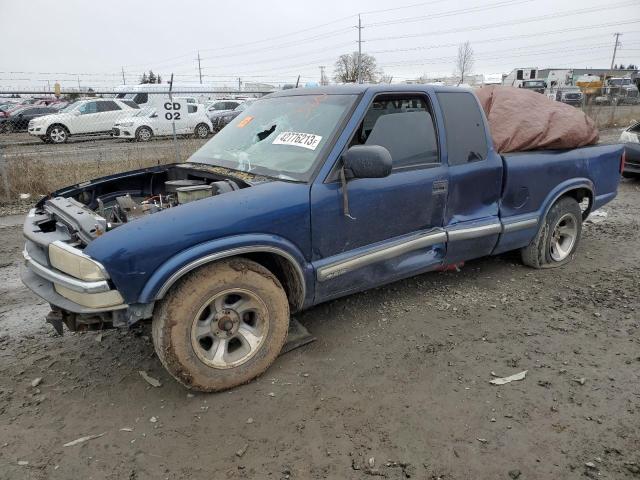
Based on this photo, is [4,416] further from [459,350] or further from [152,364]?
[459,350]

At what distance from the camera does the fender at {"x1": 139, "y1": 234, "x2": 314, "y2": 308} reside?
2.56 m

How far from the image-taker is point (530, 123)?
14.5 ft

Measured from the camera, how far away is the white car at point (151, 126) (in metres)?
17.2

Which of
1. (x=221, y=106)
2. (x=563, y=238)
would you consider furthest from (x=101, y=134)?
(x=563, y=238)

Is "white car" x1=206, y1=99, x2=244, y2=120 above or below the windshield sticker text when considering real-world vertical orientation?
above

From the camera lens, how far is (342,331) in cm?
364

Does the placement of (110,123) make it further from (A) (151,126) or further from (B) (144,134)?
(A) (151,126)

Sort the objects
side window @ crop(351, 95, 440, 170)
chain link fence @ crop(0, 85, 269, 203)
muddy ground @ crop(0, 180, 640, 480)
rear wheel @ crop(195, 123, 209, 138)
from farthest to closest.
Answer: rear wheel @ crop(195, 123, 209, 138) < chain link fence @ crop(0, 85, 269, 203) < side window @ crop(351, 95, 440, 170) < muddy ground @ crop(0, 180, 640, 480)

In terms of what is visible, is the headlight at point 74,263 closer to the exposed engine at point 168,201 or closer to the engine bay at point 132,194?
the engine bay at point 132,194

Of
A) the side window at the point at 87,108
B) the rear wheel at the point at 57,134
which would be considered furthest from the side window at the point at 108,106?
the rear wheel at the point at 57,134

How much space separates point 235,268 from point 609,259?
4.49 metres

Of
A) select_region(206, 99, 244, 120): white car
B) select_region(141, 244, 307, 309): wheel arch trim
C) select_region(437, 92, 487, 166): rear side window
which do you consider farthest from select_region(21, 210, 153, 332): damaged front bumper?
select_region(206, 99, 244, 120): white car

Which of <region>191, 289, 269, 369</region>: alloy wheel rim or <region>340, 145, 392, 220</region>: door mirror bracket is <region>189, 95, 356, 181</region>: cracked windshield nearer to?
<region>340, 145, 392, 220</region>: door mirror bracket

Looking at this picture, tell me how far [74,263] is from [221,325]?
2.96 feet
